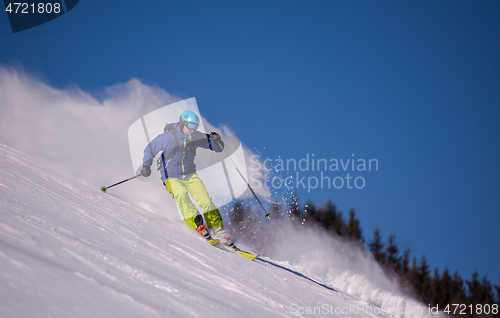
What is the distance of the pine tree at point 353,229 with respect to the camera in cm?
4100

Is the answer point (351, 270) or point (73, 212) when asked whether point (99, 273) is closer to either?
point (73, 212)

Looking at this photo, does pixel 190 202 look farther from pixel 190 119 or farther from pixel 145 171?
pixel 190 119

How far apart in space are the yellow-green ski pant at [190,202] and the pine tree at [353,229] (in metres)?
37.7

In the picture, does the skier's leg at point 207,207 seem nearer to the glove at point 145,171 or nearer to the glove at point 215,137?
the glove at point 145,171

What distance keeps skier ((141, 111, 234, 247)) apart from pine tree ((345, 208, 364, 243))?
3772 centimetres

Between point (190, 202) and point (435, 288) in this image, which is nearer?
point (190, 202)

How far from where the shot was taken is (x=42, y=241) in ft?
6.80

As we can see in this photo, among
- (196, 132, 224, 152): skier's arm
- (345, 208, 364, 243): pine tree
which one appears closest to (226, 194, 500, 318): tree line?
(345, 208, 364, 243): pine tree

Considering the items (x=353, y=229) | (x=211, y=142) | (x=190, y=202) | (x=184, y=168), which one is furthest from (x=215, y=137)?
(x=353, y=229)

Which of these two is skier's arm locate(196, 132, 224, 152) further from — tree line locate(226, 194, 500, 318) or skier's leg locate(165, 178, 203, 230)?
tree line locate(226, 194, 500, 318)

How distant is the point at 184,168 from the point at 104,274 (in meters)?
4.54

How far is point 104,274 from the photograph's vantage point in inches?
76.7

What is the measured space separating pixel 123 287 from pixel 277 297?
1.98 m

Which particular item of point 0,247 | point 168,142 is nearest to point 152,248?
point 0,247
